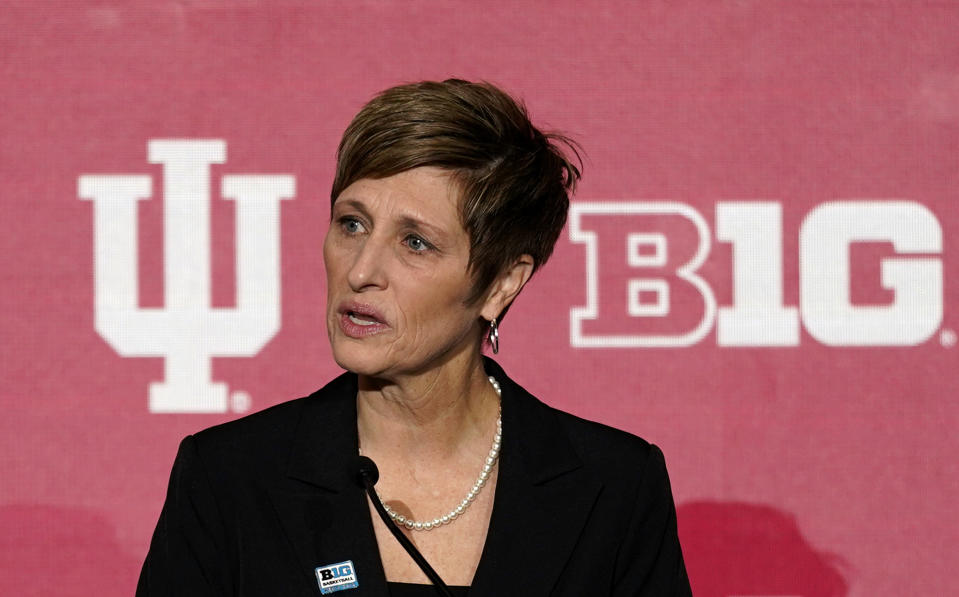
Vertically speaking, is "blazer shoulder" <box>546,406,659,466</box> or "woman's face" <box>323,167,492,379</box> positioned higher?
"woman's face" <box>323,167,492,379</box>

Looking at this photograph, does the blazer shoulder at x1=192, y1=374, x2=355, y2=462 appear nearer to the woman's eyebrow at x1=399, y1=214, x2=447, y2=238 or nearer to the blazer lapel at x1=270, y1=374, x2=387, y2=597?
the blazer lapel at x1=270, y1=374, x2=387, y2=597

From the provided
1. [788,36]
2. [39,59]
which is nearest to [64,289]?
[39,59]

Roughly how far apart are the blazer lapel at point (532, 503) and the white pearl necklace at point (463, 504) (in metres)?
0.02

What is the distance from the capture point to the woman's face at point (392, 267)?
1.50 meters

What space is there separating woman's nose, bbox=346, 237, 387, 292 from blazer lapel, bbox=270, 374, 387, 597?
0.22 meters

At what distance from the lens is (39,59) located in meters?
2.65

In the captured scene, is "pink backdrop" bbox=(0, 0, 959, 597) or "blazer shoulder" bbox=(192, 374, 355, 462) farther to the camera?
"pink backdrop" bbox=(0, 0, 959, 597)

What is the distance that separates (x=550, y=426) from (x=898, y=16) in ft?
4.92

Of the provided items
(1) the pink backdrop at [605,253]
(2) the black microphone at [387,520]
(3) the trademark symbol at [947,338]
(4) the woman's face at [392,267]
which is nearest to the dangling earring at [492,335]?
(4) the woman's face at [392,267]

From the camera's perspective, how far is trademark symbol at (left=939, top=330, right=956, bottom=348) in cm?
267

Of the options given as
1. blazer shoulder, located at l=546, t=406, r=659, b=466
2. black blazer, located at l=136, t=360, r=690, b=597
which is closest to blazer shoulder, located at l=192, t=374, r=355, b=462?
black blazer, located at l=136, t=360, r=690, b=597

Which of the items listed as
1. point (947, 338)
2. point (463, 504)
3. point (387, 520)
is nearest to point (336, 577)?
point (387, 520)

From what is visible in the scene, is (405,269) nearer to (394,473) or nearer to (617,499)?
(394,473)

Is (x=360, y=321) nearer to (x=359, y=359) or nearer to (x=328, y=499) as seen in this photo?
(x=359, y=359)
